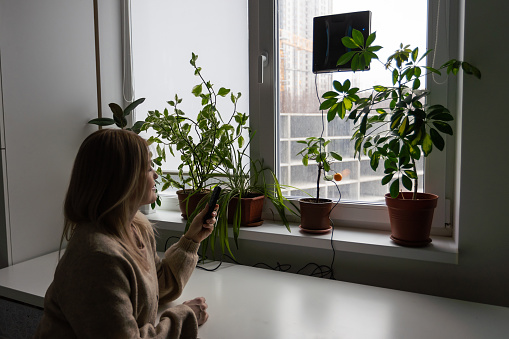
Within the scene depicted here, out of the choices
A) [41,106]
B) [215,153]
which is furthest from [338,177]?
[41,106]

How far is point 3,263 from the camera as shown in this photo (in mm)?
1670

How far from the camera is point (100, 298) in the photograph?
2.74 feet

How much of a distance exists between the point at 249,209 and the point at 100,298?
3.15 ft

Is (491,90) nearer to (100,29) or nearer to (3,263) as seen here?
(100,29)

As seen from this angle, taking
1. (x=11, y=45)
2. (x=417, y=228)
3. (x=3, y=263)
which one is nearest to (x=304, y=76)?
(x=417, y=228)

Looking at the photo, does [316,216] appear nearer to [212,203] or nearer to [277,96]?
[212,203]

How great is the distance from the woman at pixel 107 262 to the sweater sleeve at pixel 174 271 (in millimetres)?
157

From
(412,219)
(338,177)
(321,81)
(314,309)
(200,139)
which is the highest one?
(321,81)

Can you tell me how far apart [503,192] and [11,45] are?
1891mm

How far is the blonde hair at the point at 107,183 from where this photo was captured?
95cm

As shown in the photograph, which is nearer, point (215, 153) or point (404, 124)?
point (404, 124)

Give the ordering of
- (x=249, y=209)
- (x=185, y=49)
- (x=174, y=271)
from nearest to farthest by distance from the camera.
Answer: (x=174, y=271) → (x=249, y=209) → (x=185, y=49)

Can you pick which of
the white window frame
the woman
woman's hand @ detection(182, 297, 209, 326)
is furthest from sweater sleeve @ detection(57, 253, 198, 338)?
the white window frame

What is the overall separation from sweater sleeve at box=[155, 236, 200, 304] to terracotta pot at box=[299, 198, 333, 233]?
51cm
